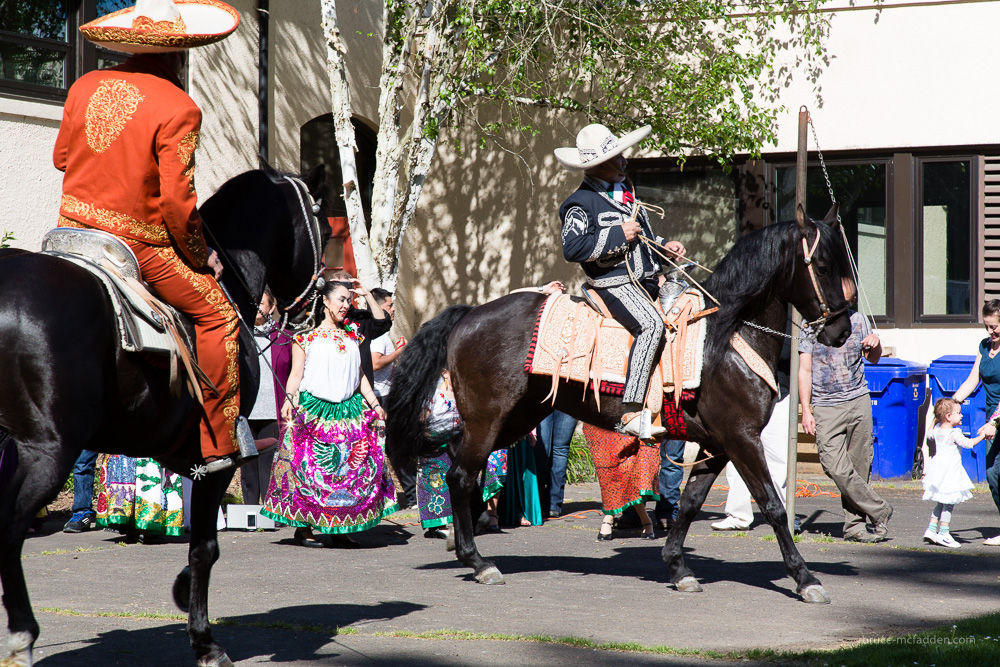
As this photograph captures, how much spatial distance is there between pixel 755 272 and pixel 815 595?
2.08 meters

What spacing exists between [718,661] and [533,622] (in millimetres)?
1207

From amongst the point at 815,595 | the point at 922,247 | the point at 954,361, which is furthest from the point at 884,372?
the point at 815,595

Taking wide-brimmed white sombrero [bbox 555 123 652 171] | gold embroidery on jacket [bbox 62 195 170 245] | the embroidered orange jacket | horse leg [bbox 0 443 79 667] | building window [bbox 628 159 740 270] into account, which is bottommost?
horse leg [bbox 0 443 79 667]

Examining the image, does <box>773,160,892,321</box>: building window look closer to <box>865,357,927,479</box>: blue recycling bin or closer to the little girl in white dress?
<box>865,357,927,479</box>: blue recycling bin

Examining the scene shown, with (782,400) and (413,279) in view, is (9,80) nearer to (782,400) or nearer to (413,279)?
(413,279)

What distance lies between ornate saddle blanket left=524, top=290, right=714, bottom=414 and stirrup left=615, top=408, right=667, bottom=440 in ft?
0.28

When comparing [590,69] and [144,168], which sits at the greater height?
[590,69]

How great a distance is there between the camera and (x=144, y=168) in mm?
4469

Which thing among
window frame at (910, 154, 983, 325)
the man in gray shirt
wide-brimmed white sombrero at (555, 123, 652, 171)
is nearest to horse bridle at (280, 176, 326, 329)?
wide-brimmed white sombrero at (555, 123, 652, 171)

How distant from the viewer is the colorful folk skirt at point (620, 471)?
927 centimetres

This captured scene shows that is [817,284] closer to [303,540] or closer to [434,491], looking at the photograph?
[434,491]

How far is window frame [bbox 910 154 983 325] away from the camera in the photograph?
13.9 m

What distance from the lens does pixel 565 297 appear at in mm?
7570

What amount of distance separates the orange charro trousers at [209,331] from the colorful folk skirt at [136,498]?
14.8 ft
